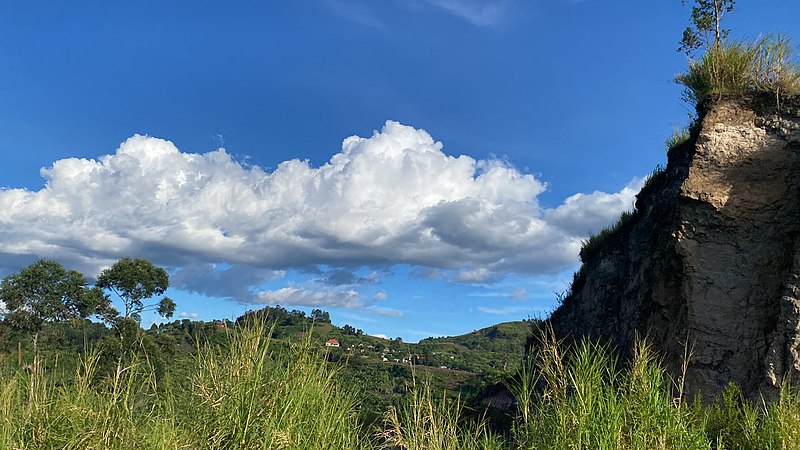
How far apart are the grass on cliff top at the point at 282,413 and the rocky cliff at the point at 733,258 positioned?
4.21m

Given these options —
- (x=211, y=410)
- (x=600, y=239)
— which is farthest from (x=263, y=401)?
(x=600, y=239)

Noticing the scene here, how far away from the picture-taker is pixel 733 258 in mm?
10969

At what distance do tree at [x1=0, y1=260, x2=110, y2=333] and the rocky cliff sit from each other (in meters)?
36.5

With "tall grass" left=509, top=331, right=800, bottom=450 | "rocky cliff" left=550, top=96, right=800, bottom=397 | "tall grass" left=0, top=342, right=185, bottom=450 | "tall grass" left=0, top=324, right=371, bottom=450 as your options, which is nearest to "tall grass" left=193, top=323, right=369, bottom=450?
"tall grass" left=0, top=324, right=371, bottom=450

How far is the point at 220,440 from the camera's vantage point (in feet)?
17.7

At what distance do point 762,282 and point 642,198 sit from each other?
17.3 ft

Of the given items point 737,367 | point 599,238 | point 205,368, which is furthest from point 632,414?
point 599,238

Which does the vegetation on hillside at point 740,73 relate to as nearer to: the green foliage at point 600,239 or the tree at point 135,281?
the green foliage at point 600,239

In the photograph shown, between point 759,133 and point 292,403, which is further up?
point 759,133

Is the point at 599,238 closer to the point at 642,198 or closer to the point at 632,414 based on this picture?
the point at 642,198

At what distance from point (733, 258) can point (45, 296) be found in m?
40.7

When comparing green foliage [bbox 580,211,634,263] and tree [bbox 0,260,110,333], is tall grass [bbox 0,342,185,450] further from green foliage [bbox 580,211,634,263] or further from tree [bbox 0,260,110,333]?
tree [bbox 0,260,110,333]

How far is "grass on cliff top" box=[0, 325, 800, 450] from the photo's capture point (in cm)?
531

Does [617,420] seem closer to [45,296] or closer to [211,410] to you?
[211,410]
